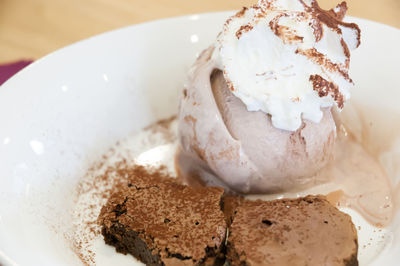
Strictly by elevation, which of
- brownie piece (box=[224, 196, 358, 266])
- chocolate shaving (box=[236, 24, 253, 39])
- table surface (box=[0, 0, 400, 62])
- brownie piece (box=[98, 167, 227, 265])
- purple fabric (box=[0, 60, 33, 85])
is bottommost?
brownie piece (box=[224, 196, 358, 266])

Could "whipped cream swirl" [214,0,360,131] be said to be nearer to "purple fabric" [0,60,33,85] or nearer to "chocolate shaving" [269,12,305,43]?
"chocolate shaving" [269,12,305,43]

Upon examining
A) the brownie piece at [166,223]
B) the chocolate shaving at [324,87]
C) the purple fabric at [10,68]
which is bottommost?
the brownie piece at [166,223]

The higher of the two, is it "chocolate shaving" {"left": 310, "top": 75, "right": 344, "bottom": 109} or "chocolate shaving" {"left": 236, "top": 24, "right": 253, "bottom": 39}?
"chocolate shaving" {"left": 236, "top": 24, "right": 253, "bottom": 39}

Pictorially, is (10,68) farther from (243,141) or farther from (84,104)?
(243,141)

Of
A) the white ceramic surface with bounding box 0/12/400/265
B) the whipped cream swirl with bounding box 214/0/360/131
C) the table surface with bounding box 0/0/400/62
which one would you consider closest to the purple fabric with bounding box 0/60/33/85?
the table surface with bounding box 0/0/400/62

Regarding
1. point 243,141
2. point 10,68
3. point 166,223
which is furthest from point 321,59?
point 10,68

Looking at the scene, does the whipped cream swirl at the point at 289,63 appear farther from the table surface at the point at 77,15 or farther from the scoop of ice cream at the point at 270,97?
Result: the table surface at the point at 77,15

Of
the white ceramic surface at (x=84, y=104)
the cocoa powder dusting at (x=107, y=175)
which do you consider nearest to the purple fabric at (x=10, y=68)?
the white ceramic surface at (x=84, y=104)
